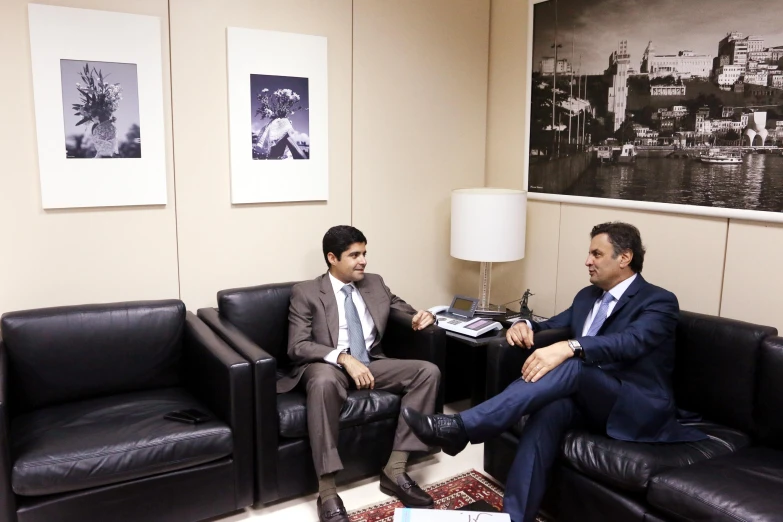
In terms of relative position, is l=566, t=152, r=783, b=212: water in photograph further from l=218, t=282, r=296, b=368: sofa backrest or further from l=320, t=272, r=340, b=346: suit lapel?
l=218, t=282, r=296, b=368: sofa backrest

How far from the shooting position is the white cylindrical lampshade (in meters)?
3.76

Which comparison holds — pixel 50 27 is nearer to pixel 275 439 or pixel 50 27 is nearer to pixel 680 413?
pixel 275 439

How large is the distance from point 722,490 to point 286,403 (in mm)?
1772

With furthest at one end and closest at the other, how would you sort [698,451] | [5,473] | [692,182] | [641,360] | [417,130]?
[417,130] → [692,182] → [641,360] → [698,451] → [5,473]

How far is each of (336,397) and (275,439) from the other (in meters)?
0.32

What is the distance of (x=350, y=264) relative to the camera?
130 inches

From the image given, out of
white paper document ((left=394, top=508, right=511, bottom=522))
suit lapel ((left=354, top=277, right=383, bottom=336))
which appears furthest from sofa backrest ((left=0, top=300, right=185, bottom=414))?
white paper document ((left=394, top=508, right=511, bottom=522))

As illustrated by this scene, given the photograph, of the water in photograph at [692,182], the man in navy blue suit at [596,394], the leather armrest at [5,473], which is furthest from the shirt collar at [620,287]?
the leather armrest at [5,473]

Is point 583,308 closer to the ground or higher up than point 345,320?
higher up

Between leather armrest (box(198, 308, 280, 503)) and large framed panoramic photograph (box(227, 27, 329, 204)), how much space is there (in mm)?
1089

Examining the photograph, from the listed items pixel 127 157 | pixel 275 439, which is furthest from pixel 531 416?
pixel 127 157

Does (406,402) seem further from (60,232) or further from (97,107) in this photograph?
(97,107)

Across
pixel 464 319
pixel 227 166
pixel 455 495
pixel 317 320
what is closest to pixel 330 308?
pixel 317 320

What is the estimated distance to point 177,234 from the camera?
3.43 m
